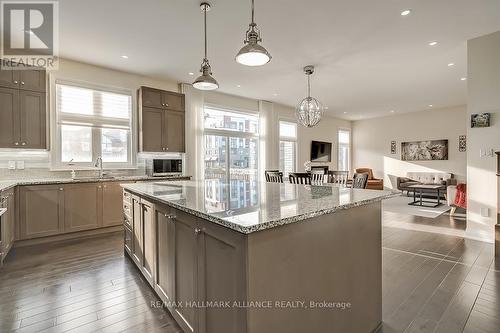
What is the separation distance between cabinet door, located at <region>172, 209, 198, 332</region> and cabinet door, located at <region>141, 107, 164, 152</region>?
3578 mm

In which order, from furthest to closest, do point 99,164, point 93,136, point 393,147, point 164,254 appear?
point 393,147, point 93,136, point 99,164, point 164,254

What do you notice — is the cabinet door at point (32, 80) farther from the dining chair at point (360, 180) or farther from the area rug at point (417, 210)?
the area rug at point (417, 210)

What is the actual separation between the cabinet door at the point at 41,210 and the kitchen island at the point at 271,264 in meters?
2.78

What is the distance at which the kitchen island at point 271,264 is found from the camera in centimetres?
113

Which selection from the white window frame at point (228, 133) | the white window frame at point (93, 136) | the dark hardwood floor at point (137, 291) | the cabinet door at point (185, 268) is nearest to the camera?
the cabinet door at point (185, 268)

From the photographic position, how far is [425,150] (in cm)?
904

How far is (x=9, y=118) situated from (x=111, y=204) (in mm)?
1851

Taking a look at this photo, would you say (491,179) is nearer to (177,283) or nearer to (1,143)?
(177,283)

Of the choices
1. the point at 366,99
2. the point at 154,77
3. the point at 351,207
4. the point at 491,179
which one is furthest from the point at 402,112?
the point at 351,207

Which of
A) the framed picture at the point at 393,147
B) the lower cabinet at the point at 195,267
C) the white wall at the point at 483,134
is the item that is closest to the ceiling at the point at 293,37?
the white wall at the point at 483,134

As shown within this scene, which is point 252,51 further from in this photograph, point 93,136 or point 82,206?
point 93,136

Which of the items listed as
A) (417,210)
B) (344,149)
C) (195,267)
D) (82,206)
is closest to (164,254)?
(195,267)

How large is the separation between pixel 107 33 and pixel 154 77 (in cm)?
183

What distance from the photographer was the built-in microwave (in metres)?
4.97
